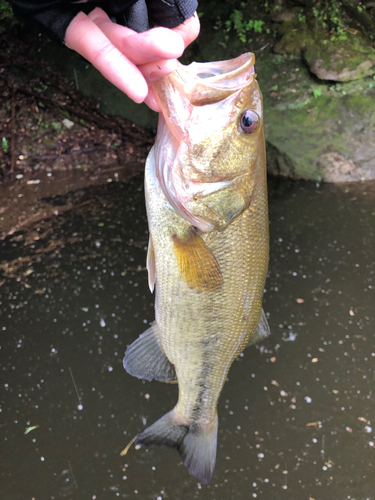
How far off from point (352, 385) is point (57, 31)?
2432 mm

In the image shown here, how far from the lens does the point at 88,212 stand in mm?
3744

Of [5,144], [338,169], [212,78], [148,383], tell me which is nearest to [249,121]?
[212,78]

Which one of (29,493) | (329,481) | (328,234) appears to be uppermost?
(29,493)

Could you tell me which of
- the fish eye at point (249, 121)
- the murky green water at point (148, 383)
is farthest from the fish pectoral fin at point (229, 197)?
the murky green water at point (148, 383)

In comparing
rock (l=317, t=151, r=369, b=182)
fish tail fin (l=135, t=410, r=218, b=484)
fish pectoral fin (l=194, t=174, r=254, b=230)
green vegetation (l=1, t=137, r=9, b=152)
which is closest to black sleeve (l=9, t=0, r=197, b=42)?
fish pectoral fin (l=194, t=174, r=254, b=230)

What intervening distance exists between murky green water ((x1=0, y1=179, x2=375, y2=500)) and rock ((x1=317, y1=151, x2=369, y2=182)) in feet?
2.82

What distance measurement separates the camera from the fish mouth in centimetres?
105

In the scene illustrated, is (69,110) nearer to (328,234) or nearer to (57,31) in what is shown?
(328,234)

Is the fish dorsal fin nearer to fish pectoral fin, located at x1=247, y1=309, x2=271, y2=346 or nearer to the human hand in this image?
fish pectoral fin, located at x1=247, y1=309, x2=271, y2=346

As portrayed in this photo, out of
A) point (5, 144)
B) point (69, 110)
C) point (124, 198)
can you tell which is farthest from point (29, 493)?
point (69, 110)

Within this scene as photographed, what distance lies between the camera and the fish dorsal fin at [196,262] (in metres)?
1.22

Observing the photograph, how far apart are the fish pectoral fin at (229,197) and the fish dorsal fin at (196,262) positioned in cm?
9

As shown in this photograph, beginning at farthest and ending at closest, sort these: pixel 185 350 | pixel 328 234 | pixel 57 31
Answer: pixel 328 234 → pixel 185 350 → pixel 57 31

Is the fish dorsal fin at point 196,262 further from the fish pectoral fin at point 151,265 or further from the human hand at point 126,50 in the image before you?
the human hand at point 126,50
